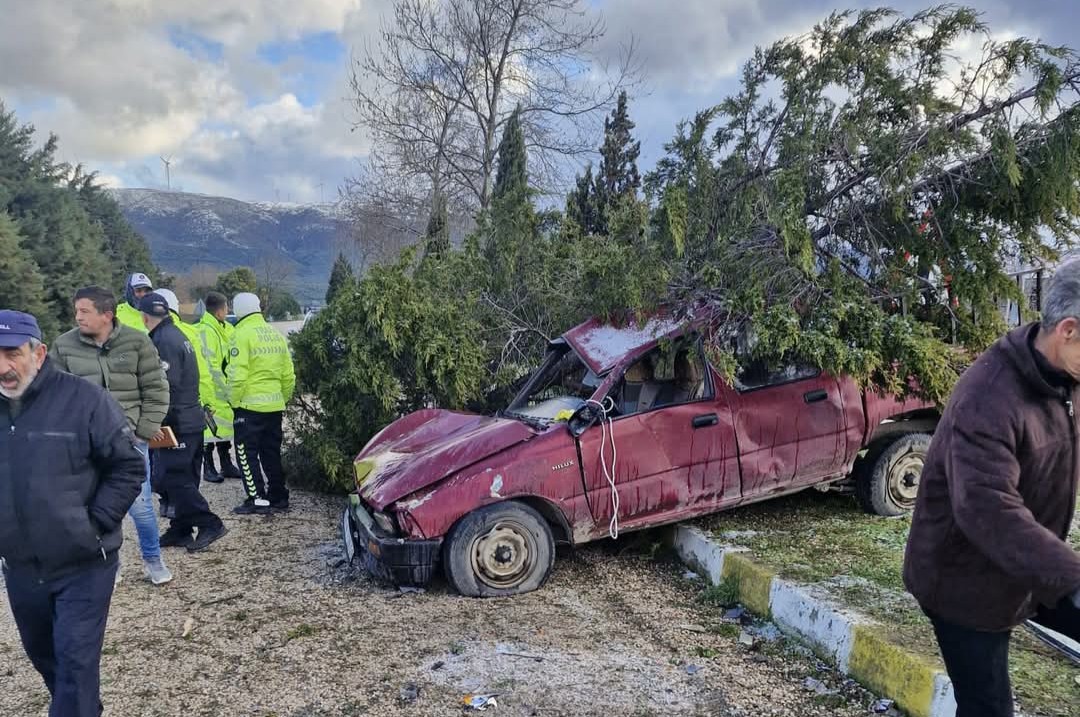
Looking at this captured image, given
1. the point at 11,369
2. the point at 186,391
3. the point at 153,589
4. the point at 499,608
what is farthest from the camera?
the point at 186,391

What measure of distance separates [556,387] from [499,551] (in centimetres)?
156

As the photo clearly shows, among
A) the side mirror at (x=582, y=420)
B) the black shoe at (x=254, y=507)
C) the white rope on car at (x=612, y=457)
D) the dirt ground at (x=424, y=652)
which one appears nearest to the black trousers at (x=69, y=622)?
the dirt ground at (x=424, y=652)

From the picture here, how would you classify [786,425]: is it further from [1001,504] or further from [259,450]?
[259,450]

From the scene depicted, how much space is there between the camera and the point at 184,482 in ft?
17.9

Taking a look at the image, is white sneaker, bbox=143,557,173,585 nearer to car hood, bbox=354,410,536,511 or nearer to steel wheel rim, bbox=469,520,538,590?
car hood, bbox=354,410,536,511

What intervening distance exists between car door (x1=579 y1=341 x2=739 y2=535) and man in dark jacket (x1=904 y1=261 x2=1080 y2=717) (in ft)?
8.17

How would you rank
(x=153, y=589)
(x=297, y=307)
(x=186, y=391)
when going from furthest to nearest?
(x=297, y=307)
(x=186, y=391)
(x=153, y=589)

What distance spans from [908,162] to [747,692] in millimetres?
3457

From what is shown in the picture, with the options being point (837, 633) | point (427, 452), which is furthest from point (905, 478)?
point (427, 452)

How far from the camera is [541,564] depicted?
4.54m

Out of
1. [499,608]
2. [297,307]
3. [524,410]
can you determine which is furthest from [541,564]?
[297,307]

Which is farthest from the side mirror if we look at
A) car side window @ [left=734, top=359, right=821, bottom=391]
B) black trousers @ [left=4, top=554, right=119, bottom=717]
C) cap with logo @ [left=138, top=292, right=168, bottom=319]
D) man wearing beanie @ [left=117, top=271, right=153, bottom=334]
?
man wearing beanie @ [left=117, top=271, right=153, bottom=334]

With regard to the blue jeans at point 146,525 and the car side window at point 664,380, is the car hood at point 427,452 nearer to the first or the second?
the car side window at point 664,380

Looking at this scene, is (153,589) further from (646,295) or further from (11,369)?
(646,295)
